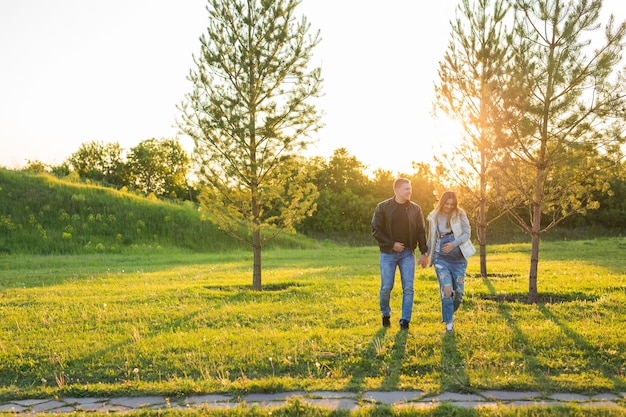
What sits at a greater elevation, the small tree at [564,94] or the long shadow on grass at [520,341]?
the small tree at [564,94]

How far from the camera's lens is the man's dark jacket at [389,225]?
Result: 27.3 ft

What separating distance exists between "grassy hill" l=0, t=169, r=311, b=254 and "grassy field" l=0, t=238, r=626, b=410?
15673 mm

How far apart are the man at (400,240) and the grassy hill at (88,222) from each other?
75.6ft

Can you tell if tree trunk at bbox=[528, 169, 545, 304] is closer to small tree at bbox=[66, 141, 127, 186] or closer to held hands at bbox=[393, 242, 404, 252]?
held hands at bbox=[393, 242, 404, 252]

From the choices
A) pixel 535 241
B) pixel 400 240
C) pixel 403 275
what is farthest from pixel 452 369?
pixel 535 241

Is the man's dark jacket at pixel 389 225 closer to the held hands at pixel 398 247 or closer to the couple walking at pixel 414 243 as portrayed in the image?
the couple walking at pixel 414 243

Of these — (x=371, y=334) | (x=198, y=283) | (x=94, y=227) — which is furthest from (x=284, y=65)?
(x=94, y=227)

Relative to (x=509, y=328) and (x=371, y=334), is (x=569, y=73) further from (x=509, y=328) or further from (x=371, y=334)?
(x=371, y=334)

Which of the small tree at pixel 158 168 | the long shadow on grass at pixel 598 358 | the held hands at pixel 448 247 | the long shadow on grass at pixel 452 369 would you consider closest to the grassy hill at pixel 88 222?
the held hands at pixel 448 247

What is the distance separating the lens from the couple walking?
8234mm

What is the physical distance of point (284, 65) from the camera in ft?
43.1

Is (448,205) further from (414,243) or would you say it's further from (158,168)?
(158,168)

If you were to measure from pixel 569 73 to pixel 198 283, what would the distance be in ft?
33.5

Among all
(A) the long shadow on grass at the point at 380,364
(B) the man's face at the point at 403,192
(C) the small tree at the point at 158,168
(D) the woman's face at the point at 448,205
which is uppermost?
(C) the small tree at the point at 158,168
